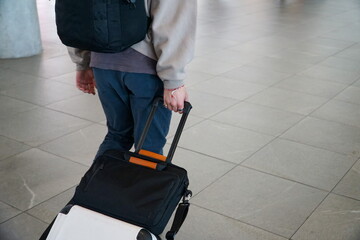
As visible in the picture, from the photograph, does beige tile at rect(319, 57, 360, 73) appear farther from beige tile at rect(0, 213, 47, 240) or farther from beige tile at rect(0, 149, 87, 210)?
beige tile at rect(0, 213, 47, 240)

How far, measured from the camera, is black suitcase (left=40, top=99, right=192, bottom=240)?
161cm

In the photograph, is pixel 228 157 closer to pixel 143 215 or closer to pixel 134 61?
pixel 134 61

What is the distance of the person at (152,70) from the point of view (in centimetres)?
182

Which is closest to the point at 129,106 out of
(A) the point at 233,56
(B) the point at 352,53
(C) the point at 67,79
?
(C) the point at 67,79

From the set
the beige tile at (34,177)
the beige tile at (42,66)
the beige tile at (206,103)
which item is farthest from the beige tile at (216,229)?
the beige tile at (42,66)

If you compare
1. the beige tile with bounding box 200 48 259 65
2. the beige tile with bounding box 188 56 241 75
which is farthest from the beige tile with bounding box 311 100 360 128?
the beige tile with bounding box 200 48 259 65

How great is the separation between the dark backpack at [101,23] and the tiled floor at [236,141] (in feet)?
3.65

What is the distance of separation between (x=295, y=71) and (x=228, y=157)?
2362 millimetres

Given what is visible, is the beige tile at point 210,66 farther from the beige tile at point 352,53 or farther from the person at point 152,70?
the person at point 152,70

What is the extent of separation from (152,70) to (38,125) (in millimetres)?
2080

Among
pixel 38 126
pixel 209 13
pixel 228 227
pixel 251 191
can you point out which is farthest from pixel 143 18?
pixel 209 13

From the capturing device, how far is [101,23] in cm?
168

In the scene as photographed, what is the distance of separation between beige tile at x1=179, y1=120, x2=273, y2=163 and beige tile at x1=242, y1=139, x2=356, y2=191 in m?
0.08

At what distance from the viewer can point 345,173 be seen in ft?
10.3
